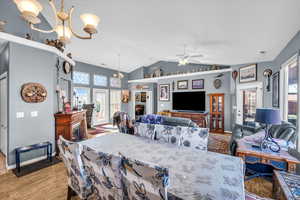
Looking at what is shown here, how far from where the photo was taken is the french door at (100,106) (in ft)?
23.2

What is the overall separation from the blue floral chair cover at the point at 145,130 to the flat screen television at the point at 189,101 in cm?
424

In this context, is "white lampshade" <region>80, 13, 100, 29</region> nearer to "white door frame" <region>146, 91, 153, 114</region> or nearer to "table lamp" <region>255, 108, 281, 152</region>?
"table lamp" <region>255, 108, 281, 152</region>

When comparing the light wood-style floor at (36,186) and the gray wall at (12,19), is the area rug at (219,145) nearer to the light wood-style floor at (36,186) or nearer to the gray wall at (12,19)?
the light wood-style floor at (36,186)

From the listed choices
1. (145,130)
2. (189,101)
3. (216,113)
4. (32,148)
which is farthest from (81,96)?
(216,113)

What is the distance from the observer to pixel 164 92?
7.20m

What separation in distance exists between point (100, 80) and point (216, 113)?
576 cm

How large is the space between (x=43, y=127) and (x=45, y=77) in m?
1.16

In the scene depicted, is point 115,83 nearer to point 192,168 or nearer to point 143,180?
point 192,168

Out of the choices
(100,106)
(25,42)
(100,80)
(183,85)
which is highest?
(25,42)

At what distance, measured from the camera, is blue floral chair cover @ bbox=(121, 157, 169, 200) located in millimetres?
852

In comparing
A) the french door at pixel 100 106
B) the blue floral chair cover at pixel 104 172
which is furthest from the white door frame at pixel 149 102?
the blue floral chair cover at pixel 104 172

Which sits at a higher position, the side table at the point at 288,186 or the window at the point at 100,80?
the window at the point at 100,80

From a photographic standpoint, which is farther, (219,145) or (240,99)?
(240,99)

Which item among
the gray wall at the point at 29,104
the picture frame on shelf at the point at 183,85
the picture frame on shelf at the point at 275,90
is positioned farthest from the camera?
the picture frame on shelf at the point at 183,85
